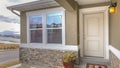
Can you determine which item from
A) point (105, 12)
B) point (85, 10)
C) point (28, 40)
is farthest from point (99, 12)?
point (28, 40)

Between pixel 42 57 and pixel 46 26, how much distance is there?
5.69ft

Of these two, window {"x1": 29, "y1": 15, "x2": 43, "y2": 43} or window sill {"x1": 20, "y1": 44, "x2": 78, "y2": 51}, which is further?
window {"x1": 29, "y1": 15, "x2": 43, "y2": 43}

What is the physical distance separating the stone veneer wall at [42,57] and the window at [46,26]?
0.55 meters

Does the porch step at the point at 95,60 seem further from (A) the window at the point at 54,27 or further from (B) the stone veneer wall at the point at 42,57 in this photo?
(A) the window at the point at 54,27

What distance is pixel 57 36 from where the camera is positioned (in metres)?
6.14

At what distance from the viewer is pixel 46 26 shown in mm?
6430

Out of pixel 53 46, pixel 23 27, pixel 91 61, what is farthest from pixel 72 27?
pixel 23 27

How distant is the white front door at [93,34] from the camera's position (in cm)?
554

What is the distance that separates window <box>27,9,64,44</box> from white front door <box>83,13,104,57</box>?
126 centimetres

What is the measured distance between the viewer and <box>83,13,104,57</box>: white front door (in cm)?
554

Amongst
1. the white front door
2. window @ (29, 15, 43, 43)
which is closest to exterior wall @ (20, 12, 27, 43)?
window @ (29, 15, 43, 43)

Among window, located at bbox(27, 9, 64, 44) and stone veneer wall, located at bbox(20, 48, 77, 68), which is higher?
window, located at bbox(27, 9, 64, 44)

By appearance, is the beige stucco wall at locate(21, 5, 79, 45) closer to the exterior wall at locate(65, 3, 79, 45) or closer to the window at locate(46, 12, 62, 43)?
the exterior wall at locate(65, 3, 79, 45)

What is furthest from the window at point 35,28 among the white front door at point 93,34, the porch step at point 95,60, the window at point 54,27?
the porch step at point 95,60
